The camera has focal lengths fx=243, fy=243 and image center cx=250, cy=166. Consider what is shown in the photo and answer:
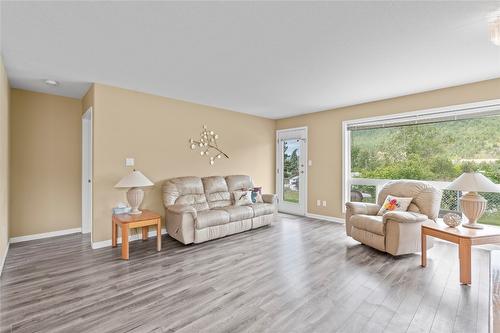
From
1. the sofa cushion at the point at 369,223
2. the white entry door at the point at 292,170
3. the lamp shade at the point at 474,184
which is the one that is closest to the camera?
the lamp shade at the point at 474,184

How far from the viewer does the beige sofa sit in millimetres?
3631

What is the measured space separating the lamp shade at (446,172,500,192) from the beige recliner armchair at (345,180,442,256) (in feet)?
2.01

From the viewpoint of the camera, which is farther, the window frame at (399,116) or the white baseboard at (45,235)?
the white baseboard at (45,235)

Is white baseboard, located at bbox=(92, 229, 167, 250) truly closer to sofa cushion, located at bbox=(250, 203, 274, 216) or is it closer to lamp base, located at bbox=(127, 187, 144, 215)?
lamp base, located at bbox=(127, 187, 144, 215)

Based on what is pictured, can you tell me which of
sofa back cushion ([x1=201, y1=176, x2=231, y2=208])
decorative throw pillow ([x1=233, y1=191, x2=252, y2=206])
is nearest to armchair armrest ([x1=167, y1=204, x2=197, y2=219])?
sofa back cushion ([x1=201, y1=176, x2=231, y2=208])

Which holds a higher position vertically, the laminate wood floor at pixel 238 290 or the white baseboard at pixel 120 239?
the white baseboard at pixel 120 239

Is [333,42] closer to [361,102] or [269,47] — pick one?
[269,47]

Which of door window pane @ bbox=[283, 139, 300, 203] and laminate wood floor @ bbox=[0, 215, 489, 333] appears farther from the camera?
door window pane @ bbox=[283, 139, 300, 203]

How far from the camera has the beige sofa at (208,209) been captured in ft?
11.9

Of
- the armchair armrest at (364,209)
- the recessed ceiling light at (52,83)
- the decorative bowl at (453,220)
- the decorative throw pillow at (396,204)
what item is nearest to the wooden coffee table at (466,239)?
the decorative bowl at (453,220)

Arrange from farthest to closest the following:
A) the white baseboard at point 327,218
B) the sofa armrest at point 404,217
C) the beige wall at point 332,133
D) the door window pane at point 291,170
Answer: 1. the door window pane at point 291,170
2. the white baseboard at point 327,218
3. the beige wall at point 332,133
4. the sofa armrest at point 404,217

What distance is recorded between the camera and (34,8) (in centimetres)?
187

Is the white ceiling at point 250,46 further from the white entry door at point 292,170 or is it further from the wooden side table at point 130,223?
the white entry door at point 292,170

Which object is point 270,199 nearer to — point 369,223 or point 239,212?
point 239,212
